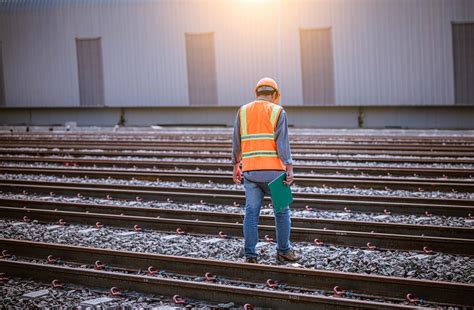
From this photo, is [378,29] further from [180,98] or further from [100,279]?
[100,279]

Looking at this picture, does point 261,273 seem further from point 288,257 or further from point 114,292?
point 114,292

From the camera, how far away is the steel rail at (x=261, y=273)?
6781mm

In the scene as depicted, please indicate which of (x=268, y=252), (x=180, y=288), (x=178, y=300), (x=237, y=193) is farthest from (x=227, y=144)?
(x=178, y=300)

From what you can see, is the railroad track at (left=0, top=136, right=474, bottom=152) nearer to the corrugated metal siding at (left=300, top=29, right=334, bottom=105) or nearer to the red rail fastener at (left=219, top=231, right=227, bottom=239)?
the corrugated metal siding at (left=300, top=29, right=334, bottom=105)

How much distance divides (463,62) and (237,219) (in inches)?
717

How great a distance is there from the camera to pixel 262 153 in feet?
26.3

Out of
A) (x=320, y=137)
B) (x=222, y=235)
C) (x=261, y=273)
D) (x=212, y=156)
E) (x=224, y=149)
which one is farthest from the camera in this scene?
(x=320, y=137)

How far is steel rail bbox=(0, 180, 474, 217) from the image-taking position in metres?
10.7

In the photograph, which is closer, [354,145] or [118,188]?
[118,188]

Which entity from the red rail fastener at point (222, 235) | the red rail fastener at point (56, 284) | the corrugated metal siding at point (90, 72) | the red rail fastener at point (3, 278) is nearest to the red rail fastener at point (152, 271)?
the red rail fastener at point (56, 284)

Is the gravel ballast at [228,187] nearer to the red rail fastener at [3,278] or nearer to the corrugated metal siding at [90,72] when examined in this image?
the red rail fastener at [3,278]

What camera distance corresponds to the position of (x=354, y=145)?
19.9 m

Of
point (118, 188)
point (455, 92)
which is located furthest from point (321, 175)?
point (455, 92)

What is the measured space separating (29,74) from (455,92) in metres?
19.0
